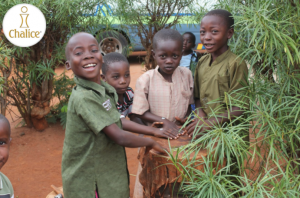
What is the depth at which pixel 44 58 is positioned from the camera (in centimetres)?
412

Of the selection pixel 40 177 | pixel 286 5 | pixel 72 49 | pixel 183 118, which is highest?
pixel 286 5

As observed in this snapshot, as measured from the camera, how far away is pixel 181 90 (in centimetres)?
226

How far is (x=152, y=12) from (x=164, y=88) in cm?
269

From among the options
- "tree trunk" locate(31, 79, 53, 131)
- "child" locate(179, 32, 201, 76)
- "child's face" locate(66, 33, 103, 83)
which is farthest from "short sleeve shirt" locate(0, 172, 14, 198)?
"child" locate(179, 32, 201, 76)

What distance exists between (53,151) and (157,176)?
2550 millimetres

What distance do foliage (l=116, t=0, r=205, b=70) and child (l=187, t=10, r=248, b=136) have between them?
8.15 feet

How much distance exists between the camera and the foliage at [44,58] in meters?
3.88

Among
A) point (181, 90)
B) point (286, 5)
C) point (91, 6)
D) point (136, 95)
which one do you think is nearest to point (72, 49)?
point (136, 95)

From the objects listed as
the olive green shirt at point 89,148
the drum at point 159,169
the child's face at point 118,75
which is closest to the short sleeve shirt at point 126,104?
the child's face at point 118,75

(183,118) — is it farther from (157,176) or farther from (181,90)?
(157,176)

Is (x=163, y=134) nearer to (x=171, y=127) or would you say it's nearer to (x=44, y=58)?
(x=171, y=127)

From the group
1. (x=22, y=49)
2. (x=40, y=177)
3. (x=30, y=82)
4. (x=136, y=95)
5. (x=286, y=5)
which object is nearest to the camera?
(x=286, y=5)

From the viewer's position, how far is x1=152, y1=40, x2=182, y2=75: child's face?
7.02 ft

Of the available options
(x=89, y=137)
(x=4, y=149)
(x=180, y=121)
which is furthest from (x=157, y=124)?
(x=4, y=149)
